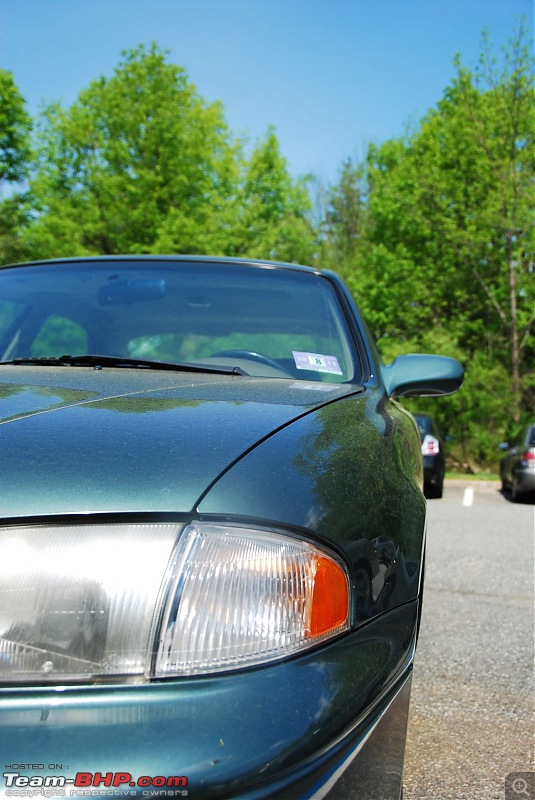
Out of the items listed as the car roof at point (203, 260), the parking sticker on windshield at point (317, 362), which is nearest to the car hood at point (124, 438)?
the parking sticker on windshield at point (317, 362)

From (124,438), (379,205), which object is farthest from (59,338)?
(379,205)

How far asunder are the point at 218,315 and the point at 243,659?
1.73m

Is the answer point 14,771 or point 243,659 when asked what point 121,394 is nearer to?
point 243,659

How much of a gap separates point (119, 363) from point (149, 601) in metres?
1.23

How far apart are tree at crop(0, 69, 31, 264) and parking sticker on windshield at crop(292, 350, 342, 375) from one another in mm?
25201

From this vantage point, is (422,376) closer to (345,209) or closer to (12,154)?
(12,154)

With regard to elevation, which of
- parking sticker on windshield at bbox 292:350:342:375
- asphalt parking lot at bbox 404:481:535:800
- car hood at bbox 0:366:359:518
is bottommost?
asphalt parking lot at bbox 404:481:535:800

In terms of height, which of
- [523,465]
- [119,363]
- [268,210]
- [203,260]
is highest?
[268,210]

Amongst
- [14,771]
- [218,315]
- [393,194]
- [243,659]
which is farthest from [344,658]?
[393,194]

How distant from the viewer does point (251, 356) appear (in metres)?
2.42

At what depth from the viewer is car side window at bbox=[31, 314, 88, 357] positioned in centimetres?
265

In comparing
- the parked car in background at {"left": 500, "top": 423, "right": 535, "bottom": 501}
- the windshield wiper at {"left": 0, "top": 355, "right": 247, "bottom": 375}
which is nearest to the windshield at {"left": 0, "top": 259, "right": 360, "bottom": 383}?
the windshield wiper at {"left": 0, "top": 355, "right": 247, "bottom": 375}

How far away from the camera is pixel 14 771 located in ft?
3.09

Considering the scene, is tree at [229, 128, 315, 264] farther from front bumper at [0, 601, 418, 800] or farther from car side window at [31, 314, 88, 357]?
front bumper at [0, 601, 418, 800]
